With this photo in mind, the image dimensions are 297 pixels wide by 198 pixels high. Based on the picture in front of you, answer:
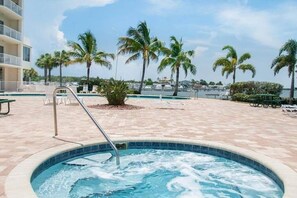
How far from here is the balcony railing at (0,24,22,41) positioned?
28.8 metres

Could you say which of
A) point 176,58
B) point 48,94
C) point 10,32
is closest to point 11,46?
point 10,32

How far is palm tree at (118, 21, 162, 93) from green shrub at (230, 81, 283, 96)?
9.15 meters

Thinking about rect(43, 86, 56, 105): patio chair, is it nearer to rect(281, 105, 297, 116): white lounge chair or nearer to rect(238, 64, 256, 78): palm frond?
rect(281, 105, 297, 116): white lounge chair

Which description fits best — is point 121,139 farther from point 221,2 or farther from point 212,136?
point 221,2

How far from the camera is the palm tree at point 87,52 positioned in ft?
114

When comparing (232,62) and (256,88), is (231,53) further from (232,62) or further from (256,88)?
(256,88)

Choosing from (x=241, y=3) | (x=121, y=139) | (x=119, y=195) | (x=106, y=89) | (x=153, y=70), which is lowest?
(x=119, y=195)

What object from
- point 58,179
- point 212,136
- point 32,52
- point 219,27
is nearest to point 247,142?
point 212,136

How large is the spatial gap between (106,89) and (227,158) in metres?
9.91

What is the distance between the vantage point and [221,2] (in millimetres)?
15797

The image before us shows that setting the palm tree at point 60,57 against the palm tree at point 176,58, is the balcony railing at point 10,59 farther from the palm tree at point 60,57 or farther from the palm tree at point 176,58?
the palm tree at point 60,57

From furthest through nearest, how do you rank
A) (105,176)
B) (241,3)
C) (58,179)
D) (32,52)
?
(32,52) → (241,3) → (105,176) → (58,179)

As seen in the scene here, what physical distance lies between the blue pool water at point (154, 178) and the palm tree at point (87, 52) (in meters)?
29.7

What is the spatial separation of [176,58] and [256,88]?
9.10 meters
